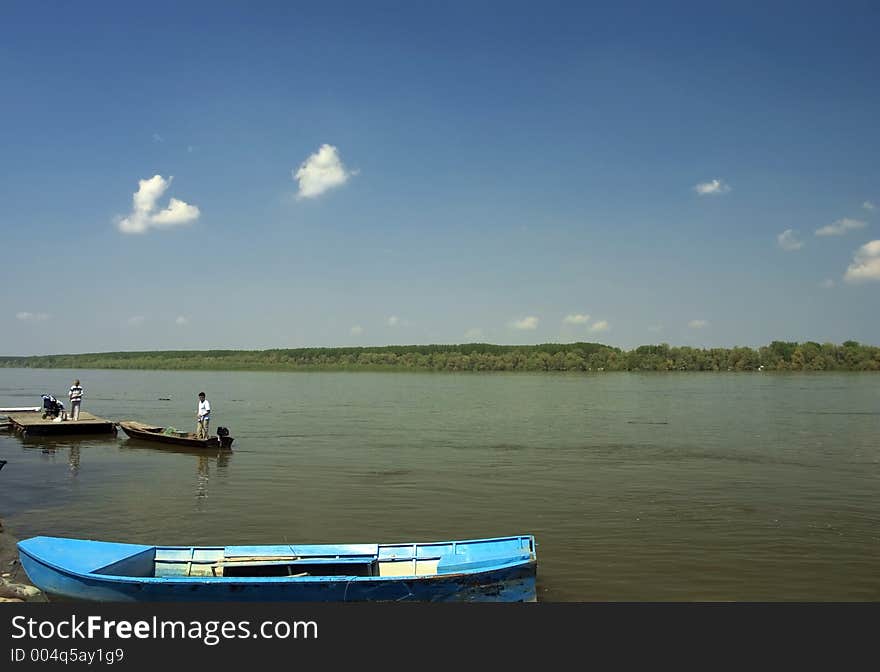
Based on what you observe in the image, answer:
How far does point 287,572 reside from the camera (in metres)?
11.0

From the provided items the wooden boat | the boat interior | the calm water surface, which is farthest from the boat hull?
the boat interior

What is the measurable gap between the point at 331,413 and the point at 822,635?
4170 centimetres

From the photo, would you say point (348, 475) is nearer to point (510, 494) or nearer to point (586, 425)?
point (510, 494)

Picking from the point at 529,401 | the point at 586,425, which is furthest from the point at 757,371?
the point at 586,425

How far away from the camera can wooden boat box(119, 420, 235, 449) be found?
2873 centimetres

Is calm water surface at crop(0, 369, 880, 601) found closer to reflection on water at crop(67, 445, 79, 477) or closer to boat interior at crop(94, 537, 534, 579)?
reflection on water at crop(67, 445, 79, 477)

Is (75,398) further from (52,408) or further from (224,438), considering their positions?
(224,438)

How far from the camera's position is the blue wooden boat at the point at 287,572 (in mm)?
9867

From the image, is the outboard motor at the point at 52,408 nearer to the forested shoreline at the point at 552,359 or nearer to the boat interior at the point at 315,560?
the boat interior at the point at 315,560

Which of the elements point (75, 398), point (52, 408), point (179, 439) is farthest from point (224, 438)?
point (52, 408)

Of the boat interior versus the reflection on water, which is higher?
the boat interior

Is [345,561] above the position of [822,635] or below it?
above

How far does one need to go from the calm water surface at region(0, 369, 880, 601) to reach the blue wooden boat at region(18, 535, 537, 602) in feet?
7.29

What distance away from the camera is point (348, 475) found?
2419 centimetres
